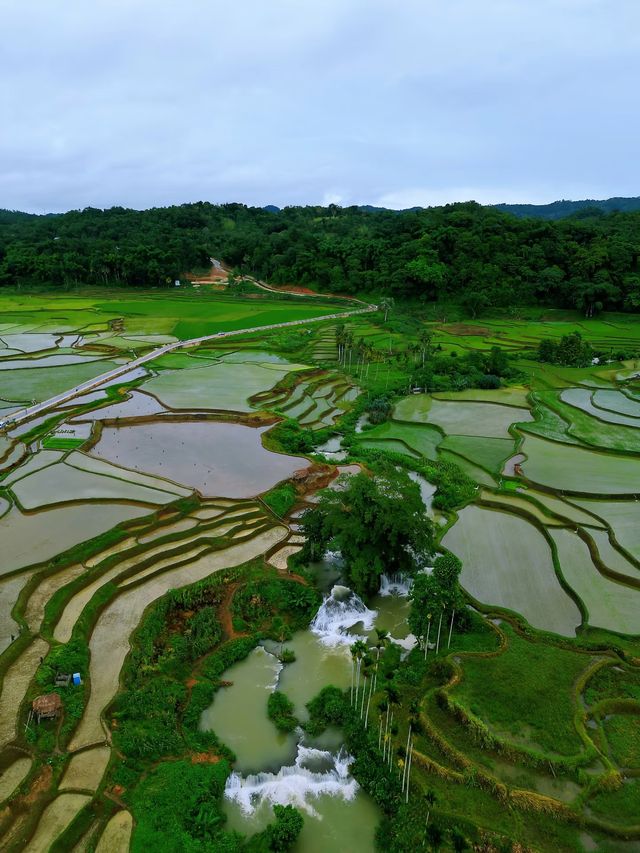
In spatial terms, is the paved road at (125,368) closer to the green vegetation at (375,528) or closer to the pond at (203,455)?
the pond at (203,455)

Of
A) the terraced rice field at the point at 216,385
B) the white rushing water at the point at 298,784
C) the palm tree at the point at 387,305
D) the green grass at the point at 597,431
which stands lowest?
the white rushing water at the point at 298,784

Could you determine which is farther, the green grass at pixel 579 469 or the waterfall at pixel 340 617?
the green grass at pixel 579 469

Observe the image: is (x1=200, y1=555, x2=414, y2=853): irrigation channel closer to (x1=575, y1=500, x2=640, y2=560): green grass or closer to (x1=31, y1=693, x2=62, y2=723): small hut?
(x1=31, y1=693, x2=62, y2=723): small hut

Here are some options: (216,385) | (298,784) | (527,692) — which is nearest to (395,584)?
(527,692)

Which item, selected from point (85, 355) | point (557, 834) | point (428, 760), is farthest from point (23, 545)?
point (85, 355)

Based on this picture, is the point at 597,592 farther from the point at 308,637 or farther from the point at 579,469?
the point at 579,469

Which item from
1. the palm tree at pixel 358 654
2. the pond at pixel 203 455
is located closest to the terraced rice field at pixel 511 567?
the palm tree at pixel 358 654

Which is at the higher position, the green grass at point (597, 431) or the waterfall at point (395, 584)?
the green grass at point (597, 431)

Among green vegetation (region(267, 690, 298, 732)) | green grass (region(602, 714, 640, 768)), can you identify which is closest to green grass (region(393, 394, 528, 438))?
green grass (region(602, 714, 640, 768))
